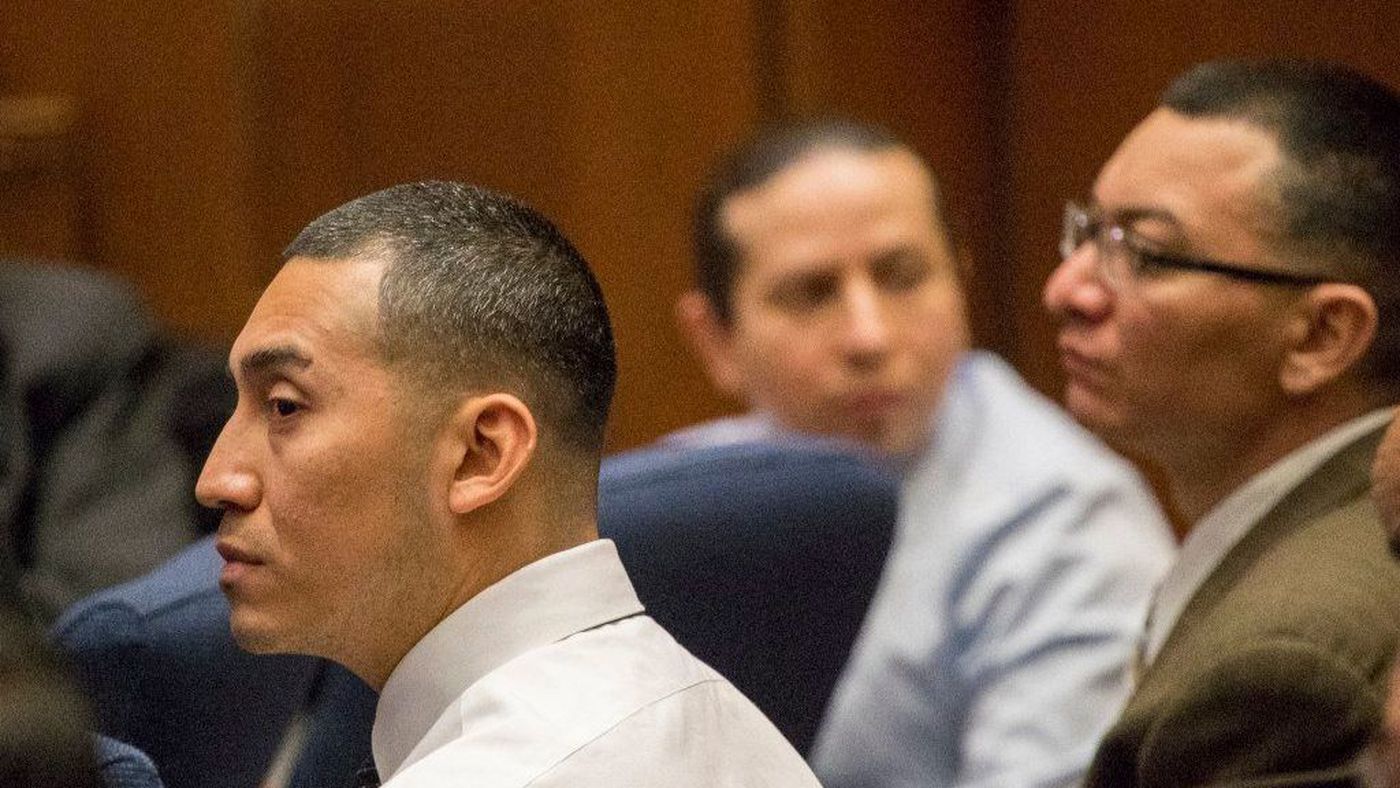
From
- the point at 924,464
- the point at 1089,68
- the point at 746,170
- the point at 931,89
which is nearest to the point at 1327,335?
the point at 924,464

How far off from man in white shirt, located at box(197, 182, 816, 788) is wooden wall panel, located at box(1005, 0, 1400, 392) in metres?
1.26

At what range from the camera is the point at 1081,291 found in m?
1.76

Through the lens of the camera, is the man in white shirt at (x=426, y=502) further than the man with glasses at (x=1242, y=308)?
No

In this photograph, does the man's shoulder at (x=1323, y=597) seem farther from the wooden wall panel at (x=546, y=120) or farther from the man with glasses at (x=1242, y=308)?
the wooden wall panel at (x=546, y=120)

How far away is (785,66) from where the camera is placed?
2965mm

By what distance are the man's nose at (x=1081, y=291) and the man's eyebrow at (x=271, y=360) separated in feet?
2.70

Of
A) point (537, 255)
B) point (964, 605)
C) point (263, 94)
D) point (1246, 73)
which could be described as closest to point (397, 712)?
point (537, 255)

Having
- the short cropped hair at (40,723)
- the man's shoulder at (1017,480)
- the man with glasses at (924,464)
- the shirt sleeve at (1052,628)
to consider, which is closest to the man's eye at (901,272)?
the man with glasses at (924,464)

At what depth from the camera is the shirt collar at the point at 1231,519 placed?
1611 mm

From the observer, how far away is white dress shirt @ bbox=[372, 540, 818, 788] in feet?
3.44

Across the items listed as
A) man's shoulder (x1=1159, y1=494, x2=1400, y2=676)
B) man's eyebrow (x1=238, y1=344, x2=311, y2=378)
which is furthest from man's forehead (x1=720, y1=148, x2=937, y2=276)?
man's eyebrow (x1=238, y1=344, x2=311, y2=378)

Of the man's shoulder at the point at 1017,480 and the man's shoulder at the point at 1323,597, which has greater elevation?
the man's shoulder at the point at 1323,597

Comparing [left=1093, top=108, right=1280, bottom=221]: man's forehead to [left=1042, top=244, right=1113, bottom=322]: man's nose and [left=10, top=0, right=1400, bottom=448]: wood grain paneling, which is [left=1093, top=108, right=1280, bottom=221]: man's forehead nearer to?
[left=1042, top=244, right=1113, bottom=322]: man's nose

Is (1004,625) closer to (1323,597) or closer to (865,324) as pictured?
(865,324)
